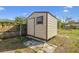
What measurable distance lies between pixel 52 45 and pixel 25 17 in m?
0.59

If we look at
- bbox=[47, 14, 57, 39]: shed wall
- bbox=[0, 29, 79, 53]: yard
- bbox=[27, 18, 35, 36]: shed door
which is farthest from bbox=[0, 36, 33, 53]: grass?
bbox=[47, 14, 57, 39]: shed wall

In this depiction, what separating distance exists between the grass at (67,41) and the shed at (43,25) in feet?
0.31

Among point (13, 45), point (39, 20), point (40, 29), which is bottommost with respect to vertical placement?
point (13, 45)

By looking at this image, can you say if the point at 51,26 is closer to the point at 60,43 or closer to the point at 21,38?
the point at 60,43

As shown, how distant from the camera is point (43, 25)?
10.8 feet

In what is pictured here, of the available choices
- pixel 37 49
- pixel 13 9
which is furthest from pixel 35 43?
pixel 13 9

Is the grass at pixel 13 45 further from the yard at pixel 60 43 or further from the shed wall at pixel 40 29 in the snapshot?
the shed wall at pixel 40 29

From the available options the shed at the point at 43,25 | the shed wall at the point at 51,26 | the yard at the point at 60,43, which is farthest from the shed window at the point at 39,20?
the yard at the point at 60,43

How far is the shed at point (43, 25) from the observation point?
3.28 metres

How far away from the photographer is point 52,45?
3.30 metres

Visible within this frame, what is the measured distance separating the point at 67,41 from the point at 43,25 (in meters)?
0.44

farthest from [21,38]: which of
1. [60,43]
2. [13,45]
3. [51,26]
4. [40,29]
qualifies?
[60,43]
